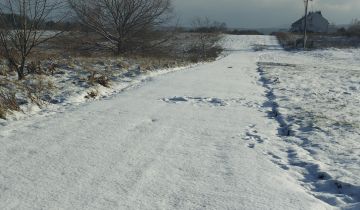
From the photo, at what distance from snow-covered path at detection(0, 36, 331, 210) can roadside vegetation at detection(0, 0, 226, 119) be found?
107 cm

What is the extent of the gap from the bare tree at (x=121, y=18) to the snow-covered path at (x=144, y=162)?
17.9 m

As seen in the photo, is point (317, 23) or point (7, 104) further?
point (317, 23)

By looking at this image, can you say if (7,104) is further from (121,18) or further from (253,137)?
(121,18)

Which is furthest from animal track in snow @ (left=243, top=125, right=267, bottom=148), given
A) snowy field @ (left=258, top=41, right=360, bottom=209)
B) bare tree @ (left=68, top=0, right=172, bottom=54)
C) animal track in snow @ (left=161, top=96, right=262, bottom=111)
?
bare tree @ (left=68, top=0, right=172, bottom=54)

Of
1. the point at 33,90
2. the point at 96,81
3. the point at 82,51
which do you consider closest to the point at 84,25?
the point at 82,51

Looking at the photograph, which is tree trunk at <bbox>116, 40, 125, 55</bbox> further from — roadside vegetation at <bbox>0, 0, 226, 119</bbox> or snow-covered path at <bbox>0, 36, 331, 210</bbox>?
snow-covered path at <bbox>0, 36, 331, 210</bbox>

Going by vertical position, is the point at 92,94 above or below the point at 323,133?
above

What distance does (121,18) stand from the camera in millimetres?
25125

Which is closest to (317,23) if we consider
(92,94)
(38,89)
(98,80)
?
(98,80)

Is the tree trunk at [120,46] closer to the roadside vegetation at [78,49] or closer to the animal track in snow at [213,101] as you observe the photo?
the roadside vegetation at [78,49]

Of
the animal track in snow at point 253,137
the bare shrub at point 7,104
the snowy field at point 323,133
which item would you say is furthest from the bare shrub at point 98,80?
the animal track in snow at point 253,137

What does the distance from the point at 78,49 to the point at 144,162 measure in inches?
907

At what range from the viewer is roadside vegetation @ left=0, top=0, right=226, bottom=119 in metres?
8.39

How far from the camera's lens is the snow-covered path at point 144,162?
384cm
